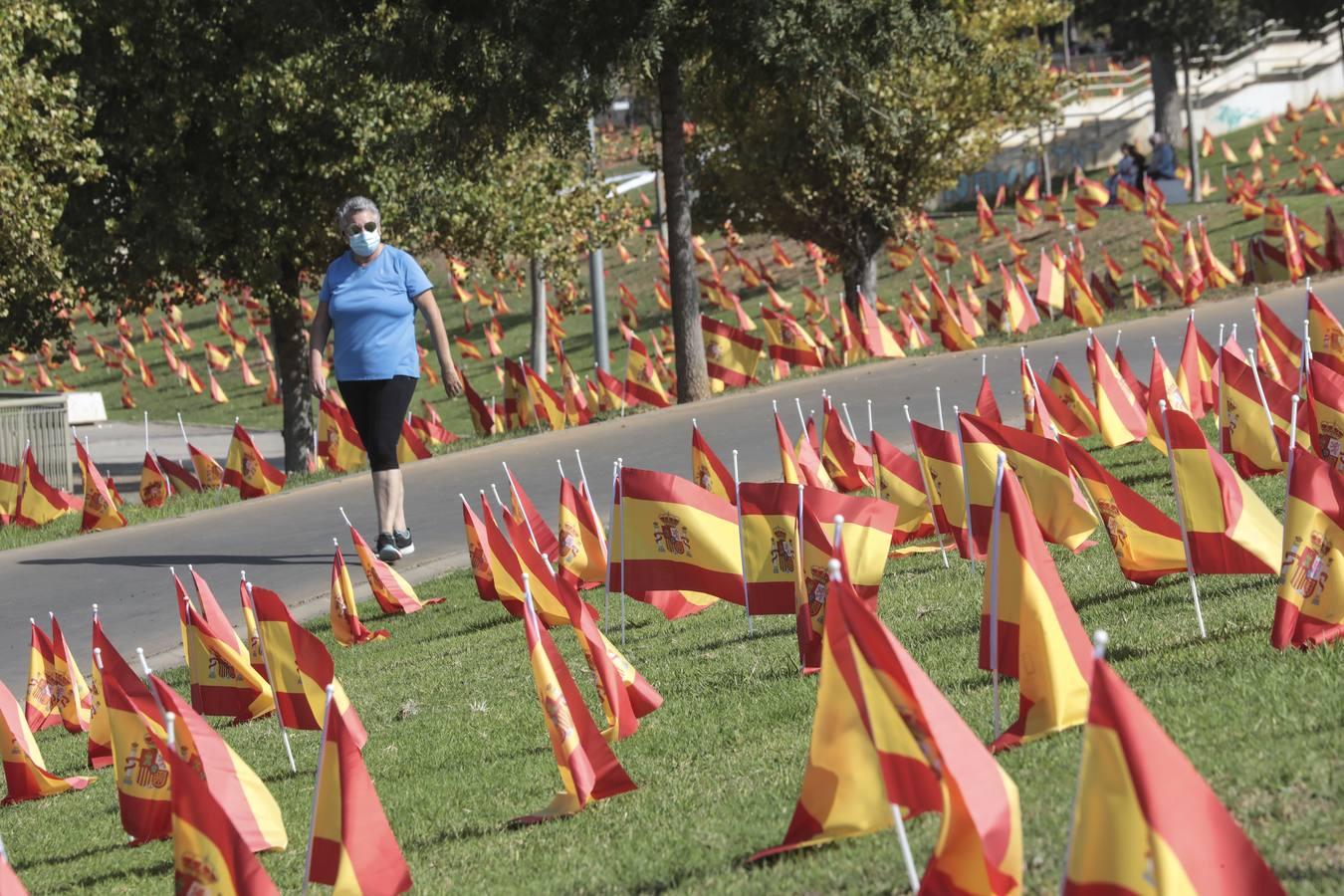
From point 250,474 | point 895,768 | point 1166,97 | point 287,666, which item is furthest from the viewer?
point 1166,97

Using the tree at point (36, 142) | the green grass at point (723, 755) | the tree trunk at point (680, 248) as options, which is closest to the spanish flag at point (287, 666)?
the green grass at point (723, 755)

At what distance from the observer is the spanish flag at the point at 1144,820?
3.36 metres

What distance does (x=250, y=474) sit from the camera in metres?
15.7

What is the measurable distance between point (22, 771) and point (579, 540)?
3.31m

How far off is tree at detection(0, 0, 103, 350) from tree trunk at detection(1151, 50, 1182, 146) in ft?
107

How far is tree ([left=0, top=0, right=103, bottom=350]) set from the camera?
16.2 metres

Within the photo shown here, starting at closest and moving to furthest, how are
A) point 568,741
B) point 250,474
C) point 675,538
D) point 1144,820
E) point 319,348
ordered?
point 1144,820 → point 568,741 → point 675,538 → point 319,348 → point 250,474

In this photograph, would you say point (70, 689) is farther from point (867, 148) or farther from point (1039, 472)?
point (867, 148)

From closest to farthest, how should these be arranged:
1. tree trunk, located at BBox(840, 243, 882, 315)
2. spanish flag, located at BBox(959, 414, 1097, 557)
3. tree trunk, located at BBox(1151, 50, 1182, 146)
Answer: spanish flag, located at BBox(959, 414, 1097, 557), tree trunk, located at BBox(840, 243, 882, 315), tree trunk, located at BBox(1151, 50, 1182, 146)

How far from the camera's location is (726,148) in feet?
88.0

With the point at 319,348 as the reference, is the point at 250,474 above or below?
below

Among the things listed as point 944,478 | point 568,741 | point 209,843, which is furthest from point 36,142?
point 209,843

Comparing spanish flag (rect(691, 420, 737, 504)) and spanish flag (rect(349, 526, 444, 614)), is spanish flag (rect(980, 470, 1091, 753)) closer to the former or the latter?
spanish flag (rect(691, 420, 737, 504))

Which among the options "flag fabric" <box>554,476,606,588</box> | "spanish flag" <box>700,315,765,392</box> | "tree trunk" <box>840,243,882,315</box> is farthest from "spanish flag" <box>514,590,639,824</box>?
"tree trunk" <box>840,243,882,315</box>
